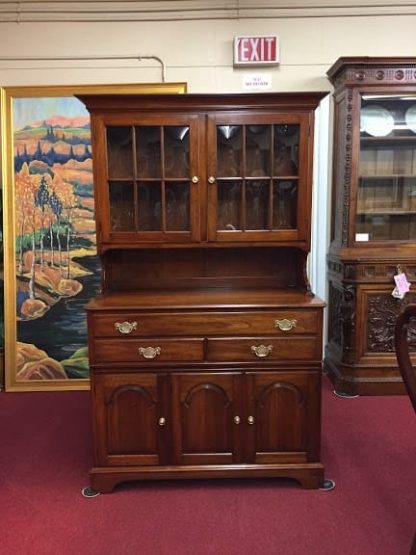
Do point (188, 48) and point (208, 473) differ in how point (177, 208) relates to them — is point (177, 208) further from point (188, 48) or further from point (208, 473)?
point (188, 48)

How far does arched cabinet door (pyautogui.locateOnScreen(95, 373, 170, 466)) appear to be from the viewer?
2139 mm

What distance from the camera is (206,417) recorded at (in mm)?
2168

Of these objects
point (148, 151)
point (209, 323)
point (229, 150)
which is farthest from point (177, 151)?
point (209, 323)

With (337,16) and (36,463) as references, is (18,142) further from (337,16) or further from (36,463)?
(337,16)

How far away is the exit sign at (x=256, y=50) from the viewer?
3254 mm

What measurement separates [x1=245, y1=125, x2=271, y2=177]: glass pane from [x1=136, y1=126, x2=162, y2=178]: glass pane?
17.4 inches

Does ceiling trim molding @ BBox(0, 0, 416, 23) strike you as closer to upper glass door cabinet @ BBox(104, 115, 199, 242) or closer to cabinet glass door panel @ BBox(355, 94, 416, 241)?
cabinet glass door panel @ BBox(355, 94, 416, 241)

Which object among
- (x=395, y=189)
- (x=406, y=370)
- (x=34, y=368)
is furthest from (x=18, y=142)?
(x=406, y=370)

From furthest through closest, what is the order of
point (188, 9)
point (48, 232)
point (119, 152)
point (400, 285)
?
point (48, 232), point (188, 9), point (400, 285), point (119, 152)

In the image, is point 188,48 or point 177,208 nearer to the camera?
point 177,208

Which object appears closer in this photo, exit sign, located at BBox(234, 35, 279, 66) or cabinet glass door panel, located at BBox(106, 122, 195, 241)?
cabinet glass door panel, located at BBox(106, 122, 195, 241)

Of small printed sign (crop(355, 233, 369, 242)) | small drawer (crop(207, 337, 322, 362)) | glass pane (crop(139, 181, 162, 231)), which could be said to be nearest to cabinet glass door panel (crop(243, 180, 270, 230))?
glass pane (crop(139, 181, 162, 231))

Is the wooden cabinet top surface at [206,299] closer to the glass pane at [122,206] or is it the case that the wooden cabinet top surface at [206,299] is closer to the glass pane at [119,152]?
the glass pane at [122,206]

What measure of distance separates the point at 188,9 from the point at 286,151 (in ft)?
5.50
